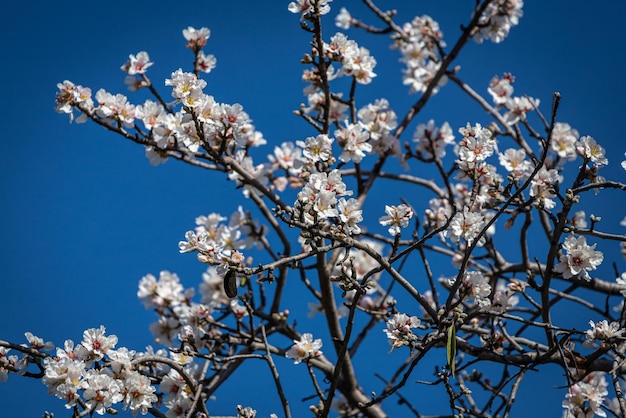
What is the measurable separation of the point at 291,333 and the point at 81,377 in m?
1.19

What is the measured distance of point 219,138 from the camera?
9.71 ft

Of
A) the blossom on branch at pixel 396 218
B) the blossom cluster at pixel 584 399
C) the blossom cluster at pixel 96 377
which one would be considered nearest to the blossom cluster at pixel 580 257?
the blossom cluster at pixel 584 399

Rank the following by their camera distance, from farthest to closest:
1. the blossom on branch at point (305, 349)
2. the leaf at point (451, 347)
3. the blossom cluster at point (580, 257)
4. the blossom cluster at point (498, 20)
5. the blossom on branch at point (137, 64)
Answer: the blossom cluster at point (498, 20), the blossom on branch at point (137, 64), the blossom on branch at point (305, 349), the blossom cluster at point (580, 257), the leaf at point (451, 347)

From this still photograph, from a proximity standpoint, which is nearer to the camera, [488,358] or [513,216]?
[488,358]

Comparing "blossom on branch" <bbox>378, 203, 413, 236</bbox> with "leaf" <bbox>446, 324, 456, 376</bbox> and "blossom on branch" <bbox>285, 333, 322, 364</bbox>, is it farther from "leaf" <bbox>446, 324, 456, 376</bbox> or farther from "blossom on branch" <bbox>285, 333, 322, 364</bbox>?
"blossom on branch" <bbox>285, 333, 322, 364</bbox>

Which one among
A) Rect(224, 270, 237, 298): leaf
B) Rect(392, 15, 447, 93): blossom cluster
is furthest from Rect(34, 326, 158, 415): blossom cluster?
Rect(392, 15, 447, 93): blossom cluster

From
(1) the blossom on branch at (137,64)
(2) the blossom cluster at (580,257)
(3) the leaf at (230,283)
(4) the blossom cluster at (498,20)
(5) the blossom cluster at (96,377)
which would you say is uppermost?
(4) the blossom cluster at (498,20)

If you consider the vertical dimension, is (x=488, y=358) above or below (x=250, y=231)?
below

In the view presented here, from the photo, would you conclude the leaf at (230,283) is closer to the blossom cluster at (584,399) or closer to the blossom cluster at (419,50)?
the blossom cluster at (584,399)

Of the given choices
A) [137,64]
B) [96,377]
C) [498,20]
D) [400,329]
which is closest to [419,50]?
[498,20]

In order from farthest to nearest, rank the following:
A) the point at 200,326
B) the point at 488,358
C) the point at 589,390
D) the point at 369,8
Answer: the point at 369,8 < the point at 200,326 < the point at 488,358 < the point at 589,390

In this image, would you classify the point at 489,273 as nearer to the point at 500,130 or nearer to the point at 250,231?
the point at 500,130

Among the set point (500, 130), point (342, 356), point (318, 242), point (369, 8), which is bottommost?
point (342, 356)

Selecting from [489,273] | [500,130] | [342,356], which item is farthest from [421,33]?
[342,356]
